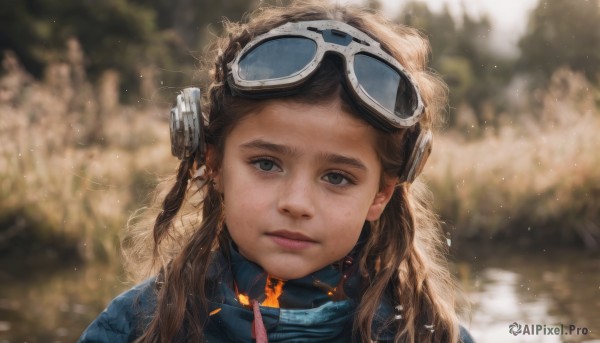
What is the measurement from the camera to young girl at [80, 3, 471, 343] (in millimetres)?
2531

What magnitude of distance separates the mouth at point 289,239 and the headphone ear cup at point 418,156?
19.8 inches

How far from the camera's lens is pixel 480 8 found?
19016 mm

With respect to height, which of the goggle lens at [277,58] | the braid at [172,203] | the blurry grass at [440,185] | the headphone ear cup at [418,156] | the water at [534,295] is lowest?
the braid at [172,203]

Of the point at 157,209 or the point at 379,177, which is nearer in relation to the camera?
the point at 379,177

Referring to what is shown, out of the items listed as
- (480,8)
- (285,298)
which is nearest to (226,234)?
(285,298)

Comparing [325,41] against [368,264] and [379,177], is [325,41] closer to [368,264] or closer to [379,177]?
[379,177]

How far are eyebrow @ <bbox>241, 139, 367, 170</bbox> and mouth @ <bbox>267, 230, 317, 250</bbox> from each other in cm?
23

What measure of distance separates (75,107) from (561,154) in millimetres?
6263

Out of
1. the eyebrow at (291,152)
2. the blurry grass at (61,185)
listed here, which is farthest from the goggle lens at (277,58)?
the blurry grass at (61,185)

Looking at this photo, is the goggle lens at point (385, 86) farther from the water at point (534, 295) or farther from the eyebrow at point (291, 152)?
the water at point (534, 295)

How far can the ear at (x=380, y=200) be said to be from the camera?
2.88 m

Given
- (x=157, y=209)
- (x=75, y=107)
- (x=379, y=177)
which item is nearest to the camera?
(x=379, y=177)

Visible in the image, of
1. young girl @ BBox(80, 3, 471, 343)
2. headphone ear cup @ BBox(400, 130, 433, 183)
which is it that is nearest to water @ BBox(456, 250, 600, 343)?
young girl @ BBox(80, 3, 471, 343)

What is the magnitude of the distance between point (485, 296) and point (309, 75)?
3235 millimetres
